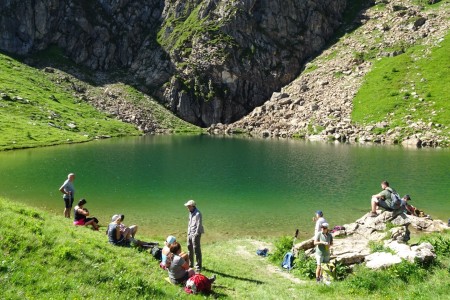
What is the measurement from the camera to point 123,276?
14.2m

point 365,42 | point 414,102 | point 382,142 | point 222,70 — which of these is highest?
point 365,42

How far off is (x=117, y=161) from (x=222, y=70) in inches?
5091

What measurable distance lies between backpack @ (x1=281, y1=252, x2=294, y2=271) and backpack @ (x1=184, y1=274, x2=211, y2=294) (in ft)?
27.0

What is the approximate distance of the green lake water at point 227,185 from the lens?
37.5 meters

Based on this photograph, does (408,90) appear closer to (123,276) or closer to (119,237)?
(119,237)

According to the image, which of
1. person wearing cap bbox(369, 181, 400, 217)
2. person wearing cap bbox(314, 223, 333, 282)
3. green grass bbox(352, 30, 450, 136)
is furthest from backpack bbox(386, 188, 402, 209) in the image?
green grass bbox(352, 30, 450, 136)

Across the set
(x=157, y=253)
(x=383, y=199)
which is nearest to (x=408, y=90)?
(x=383, y=199)

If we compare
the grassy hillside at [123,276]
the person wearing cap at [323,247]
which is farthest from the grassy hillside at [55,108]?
the person wearing cap at [323,247]

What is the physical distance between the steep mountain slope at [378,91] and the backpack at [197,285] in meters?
111

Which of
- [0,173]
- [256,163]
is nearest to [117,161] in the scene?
[0,173]

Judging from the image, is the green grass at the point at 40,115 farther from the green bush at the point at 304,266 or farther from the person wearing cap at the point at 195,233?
the green bush at the point at 304,266

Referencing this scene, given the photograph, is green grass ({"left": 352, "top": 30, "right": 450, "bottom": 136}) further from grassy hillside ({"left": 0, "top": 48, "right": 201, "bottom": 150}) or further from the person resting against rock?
the person resting against rock

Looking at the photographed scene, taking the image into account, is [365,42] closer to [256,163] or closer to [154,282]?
[256,163]

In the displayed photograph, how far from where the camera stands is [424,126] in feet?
387
